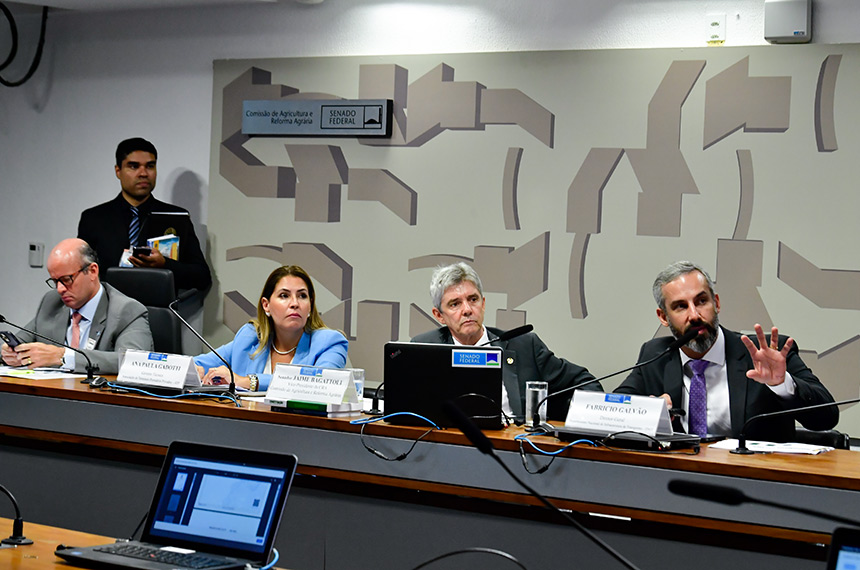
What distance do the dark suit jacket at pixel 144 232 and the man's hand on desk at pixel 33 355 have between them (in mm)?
1265

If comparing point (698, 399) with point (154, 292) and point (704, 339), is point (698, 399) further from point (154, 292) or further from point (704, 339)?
point (154, 292)

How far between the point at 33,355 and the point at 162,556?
2.26m

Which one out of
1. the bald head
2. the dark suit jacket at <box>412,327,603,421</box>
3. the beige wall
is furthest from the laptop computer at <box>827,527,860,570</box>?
the bald head

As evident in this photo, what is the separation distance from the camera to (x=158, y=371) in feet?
10.3

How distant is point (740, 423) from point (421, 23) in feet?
8.60

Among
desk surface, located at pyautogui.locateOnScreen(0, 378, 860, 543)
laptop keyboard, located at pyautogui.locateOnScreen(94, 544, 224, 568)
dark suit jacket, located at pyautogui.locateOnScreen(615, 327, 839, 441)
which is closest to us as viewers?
laptop keyboard, located at pyautogui.locateOnScreen(94, 544, 224, 568)

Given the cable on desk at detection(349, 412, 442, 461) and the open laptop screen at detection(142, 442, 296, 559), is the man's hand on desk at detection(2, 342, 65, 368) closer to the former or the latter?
the cable on desk at detection(349, 412, 442, 461)

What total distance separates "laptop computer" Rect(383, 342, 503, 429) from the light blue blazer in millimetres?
902

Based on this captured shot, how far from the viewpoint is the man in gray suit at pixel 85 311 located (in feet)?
12.7

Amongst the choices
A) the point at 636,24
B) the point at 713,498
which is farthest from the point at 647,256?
the point at 713,498

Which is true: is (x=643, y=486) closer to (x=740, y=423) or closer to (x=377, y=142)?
(x=740, y=423)

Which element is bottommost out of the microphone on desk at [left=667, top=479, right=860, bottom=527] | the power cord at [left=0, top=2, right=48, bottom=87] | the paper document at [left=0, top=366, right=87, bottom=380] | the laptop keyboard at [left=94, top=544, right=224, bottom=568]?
the laptop keyboard at [left=94, top=544, right=224, bottom=568]

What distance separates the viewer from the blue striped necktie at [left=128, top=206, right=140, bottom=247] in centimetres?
513

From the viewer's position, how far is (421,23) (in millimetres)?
4730
